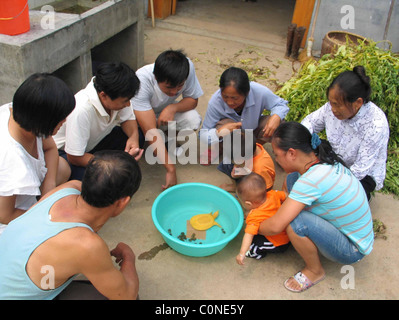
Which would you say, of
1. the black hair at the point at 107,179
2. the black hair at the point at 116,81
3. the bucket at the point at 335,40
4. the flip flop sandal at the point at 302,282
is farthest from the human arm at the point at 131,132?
the bucket at the point at 335,40

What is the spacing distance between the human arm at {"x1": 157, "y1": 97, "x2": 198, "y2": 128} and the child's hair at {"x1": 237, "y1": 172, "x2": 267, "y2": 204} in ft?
3.22

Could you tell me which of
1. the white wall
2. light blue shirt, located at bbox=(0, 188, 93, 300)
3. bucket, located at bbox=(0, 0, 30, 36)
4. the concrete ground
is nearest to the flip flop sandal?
the concrete ground

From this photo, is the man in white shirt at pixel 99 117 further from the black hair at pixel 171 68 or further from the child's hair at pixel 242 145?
the child's hair at pixel 242 145

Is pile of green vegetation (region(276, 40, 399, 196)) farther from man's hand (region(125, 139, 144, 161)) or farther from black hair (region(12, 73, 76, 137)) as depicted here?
black hair (region(12, 73, 76, 137))

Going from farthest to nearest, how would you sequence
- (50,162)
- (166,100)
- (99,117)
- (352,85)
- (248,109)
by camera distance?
(166,100)
(248,109)
(99,117)
(352,85)
(50,162)

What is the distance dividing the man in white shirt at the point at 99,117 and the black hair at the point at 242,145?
75cm

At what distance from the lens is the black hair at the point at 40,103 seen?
1.78m

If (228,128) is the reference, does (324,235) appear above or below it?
below

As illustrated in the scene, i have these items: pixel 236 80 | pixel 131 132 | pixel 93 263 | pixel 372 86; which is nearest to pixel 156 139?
pixel 131 132

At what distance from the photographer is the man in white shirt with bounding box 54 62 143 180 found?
2377 millimetres

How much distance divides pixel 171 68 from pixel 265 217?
1249mm

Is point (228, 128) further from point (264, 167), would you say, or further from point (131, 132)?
point (131, 132)

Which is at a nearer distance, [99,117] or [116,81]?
[116,81]

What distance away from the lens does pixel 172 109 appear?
3178 mm
